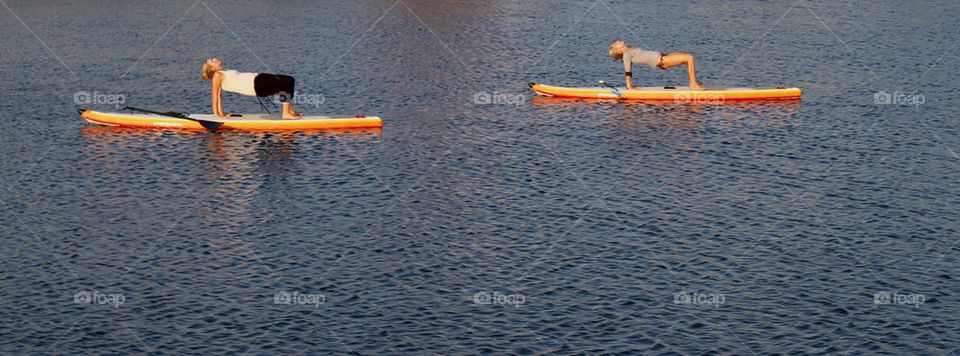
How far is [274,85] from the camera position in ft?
163

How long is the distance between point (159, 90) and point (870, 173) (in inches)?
1079

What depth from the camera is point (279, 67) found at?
6394 centimetres

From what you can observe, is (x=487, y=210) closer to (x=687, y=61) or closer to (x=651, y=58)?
(x=651, y=58)

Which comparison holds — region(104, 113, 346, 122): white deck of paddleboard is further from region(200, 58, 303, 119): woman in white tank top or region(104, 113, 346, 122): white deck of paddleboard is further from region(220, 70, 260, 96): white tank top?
region(220, 70, 260, 96): white tank top

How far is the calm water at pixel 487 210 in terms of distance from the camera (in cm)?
3034

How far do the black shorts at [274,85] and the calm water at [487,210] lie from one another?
191cm

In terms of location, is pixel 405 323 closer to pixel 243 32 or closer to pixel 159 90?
pixel 159 90

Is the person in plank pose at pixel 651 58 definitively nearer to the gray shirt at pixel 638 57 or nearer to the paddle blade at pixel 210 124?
the gray shirt at pixel 638 57

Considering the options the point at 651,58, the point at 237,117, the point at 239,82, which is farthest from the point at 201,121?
the point at 651,58

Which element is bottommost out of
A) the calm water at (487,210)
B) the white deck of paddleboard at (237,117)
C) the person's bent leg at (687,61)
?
the calm water at (487,210)

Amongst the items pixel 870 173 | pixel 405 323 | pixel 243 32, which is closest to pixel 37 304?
pixel 405 323

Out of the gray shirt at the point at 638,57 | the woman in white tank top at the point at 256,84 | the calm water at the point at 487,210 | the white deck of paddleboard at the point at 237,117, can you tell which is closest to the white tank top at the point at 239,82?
the woman in white tank top at the point at 256,84

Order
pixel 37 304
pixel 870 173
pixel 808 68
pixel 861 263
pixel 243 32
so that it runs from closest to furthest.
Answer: pixel 37 304, pixel 861 263, pixel 870 173, pixel 808 68, pixel 243 32

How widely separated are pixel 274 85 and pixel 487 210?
41.5 feet
